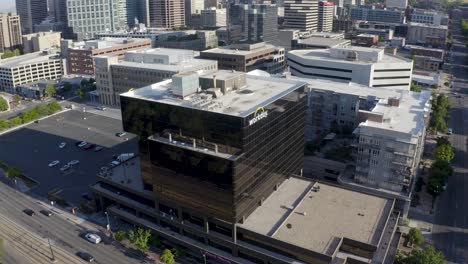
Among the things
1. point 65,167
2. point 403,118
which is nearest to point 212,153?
point 403,118

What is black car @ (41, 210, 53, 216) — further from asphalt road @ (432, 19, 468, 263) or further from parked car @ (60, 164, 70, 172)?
asphalt road @ (432, 19, 468, 263)

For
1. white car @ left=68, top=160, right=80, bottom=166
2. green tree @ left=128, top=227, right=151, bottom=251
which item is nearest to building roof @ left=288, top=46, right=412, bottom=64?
white car @ left=68, top=160, right=80, bottom=166

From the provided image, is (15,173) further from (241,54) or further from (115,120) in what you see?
(241,54)

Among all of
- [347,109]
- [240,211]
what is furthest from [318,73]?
[240,211]

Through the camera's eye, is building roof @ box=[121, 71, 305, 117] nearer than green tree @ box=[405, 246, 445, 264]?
No

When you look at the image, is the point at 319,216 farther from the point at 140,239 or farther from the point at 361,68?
the point at 361,68

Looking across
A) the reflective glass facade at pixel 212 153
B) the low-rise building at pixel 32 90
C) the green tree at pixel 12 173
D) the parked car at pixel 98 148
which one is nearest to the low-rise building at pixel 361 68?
the reflective glass facade at pixel 212 153
